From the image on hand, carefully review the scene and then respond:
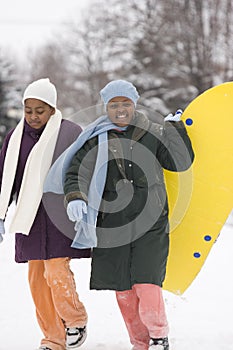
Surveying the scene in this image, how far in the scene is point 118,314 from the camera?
4.59 metres

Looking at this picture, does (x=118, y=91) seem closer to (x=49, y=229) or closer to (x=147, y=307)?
(x=49, y=229)

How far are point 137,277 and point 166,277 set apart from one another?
53cm

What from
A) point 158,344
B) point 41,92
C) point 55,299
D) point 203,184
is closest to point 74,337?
point 55,299

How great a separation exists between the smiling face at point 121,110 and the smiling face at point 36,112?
428mm

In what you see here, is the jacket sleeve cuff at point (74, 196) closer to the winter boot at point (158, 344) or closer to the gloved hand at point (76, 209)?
the gloved hand at point (76, 209)

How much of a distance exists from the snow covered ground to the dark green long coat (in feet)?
2.28

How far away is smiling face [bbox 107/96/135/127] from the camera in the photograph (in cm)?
347

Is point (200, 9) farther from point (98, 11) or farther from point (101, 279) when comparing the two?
point (101, 279)

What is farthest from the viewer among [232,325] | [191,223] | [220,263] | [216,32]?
[216,32]

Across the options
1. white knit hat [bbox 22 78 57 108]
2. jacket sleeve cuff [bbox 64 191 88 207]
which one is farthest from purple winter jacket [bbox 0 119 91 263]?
jacket sleeve cuff [bbox 64 191 88 207]

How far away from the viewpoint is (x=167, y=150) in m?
3.50

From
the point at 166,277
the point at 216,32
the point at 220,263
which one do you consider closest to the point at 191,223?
the point at 166,277

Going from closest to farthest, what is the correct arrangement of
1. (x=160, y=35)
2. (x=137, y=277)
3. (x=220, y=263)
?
(x=137, y=277) < (x=220, y=263) < (x=160, y=35)

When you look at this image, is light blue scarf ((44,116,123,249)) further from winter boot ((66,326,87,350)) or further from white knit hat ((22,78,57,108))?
winter boot ((66,326,87,350))
